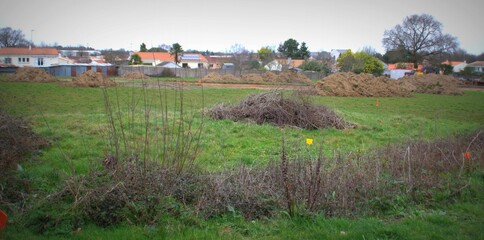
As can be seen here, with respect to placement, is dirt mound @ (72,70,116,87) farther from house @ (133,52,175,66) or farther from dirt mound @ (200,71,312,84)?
dirt mound @ (200,71,312,84)

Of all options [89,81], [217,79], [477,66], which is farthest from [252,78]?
[477,66]

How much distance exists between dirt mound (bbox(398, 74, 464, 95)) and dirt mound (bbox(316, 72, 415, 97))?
629cm

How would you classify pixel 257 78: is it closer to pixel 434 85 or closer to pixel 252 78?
pixel 252 78

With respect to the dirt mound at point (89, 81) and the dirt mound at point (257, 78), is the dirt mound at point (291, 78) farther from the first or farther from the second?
the dirt mound at point (89, 81)

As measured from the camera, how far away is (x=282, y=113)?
13.7 meters

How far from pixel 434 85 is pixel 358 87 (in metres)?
12.7

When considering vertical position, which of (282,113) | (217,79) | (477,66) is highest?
(477,66)

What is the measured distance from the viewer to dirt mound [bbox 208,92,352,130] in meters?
13.6

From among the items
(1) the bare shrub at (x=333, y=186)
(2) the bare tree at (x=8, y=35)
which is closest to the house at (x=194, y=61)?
(2) the bare tree at (x=8, y=35)

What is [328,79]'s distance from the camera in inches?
1315

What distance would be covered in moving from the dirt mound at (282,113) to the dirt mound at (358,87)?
18.3 meters

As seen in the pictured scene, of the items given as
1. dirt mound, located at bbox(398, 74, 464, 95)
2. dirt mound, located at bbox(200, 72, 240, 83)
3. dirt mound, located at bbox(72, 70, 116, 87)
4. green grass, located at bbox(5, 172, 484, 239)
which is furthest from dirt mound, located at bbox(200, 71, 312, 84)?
green grass, located at bbox(5, 172, 484, 239)

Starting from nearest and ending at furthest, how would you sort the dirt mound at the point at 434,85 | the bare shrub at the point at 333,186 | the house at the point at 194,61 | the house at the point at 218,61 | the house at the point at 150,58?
the bare shrub at the point at 333,186, the house at the point at 150,58, the dirt mound at the point at 434,85, the house at the point at 194,61, the house at the point at 218,61

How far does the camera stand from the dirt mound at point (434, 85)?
127 feet
